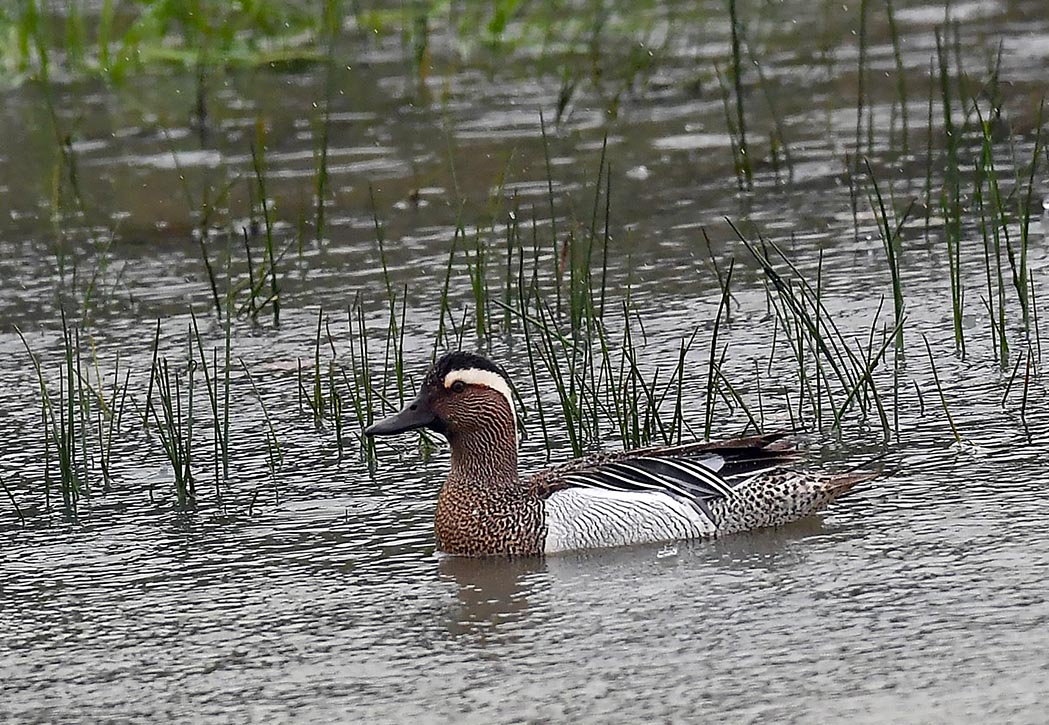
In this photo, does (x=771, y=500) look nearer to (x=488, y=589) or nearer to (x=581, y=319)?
(x=488, y=589)

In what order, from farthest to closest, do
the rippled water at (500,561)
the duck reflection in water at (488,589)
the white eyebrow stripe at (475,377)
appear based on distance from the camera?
the white eyebrow stripe at (475,377)
the duck reflection in water at (488,589)
the rippled water at (500,561)

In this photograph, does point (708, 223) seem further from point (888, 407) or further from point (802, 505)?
point (802, 505)

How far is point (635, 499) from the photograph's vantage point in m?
6.89

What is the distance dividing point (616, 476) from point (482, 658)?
1092 millimetres

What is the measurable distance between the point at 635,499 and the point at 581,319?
2.46 meters

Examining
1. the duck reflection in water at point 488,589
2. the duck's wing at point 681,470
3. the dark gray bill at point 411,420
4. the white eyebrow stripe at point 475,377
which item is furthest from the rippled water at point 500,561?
the white eyebrow stripe at point 475,377

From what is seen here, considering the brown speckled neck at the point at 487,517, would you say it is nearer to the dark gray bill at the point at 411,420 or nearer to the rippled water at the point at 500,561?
the rippled water at the point at 500,561

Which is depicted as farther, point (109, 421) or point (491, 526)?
point (109, 421)

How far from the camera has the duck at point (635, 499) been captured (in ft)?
22.7

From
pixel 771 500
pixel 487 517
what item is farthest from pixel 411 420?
pixel 771 500

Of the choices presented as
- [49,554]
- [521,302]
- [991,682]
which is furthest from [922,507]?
[49,554]

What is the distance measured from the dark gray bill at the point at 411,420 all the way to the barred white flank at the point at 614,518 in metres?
0.56

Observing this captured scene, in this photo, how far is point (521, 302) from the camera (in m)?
8.78

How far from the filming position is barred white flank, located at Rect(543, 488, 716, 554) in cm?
690
